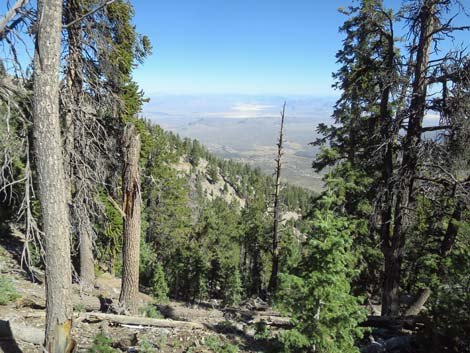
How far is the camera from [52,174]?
14.7 feet

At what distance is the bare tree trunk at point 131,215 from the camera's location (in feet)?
26.1

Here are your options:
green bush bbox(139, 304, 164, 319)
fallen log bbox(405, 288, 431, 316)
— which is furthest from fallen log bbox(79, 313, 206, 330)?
fallen log bbox(405, 288, 431, 316)

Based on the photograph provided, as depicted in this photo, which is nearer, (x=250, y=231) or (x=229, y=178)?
(x=250, y=231)

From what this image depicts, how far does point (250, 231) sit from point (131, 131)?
79.0 ft

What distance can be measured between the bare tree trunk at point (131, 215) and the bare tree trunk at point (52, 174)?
336 cm

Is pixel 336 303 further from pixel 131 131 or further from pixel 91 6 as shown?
pixel 91 6

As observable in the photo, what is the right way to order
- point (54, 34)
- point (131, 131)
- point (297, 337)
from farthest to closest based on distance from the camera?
point (131, 131)
point (297, 337)
point (54, 34)

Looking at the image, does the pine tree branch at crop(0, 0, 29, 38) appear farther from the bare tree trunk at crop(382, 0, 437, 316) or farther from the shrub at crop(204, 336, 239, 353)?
the bare tree trunk at crop(382, 0, 437, 316)

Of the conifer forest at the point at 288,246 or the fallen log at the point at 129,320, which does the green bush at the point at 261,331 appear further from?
the fallen log at the point at 129,320

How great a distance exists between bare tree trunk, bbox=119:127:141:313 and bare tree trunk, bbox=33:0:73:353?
3359 millimetres

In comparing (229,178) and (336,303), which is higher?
(336,303)

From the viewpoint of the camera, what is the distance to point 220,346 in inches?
271

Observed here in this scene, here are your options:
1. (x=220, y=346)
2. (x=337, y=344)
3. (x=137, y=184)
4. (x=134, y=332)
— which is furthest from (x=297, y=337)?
(x=137, y=184)

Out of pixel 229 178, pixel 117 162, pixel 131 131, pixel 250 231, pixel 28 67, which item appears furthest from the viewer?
pixel 229 178
